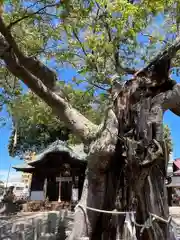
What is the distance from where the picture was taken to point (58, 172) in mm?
17812

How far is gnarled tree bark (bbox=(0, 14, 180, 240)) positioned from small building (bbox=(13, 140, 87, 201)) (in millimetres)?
10610

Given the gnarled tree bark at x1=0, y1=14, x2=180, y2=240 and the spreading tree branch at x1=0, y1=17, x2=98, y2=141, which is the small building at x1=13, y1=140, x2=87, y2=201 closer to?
the spreading tree branch at x1=0, y1=17, x2=98, y2=141

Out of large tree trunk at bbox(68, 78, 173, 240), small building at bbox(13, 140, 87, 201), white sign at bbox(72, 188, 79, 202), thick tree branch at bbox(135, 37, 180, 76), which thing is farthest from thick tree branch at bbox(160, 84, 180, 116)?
white sign at bbox(72, 188, 79, 202)

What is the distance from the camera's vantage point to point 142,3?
741 centimetres

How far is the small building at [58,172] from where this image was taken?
17062 millimetres

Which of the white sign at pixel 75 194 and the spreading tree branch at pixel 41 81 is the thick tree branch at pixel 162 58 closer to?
the spreading tree branch at pixel 41 81

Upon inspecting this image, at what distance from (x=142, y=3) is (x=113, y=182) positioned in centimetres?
494

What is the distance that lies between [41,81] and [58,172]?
12.4 m

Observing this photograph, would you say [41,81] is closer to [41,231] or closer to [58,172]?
[41,231]

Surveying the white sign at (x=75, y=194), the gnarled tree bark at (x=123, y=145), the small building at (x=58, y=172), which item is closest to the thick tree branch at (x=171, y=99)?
the gnarled tree bark at (x=123, y=145)

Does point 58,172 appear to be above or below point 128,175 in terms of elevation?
above

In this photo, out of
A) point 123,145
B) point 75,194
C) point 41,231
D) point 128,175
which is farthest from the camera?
point 75,194

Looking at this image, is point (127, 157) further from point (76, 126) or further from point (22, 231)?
point (22, 231)

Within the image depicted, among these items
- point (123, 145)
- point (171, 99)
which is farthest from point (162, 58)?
point (123, 145)
